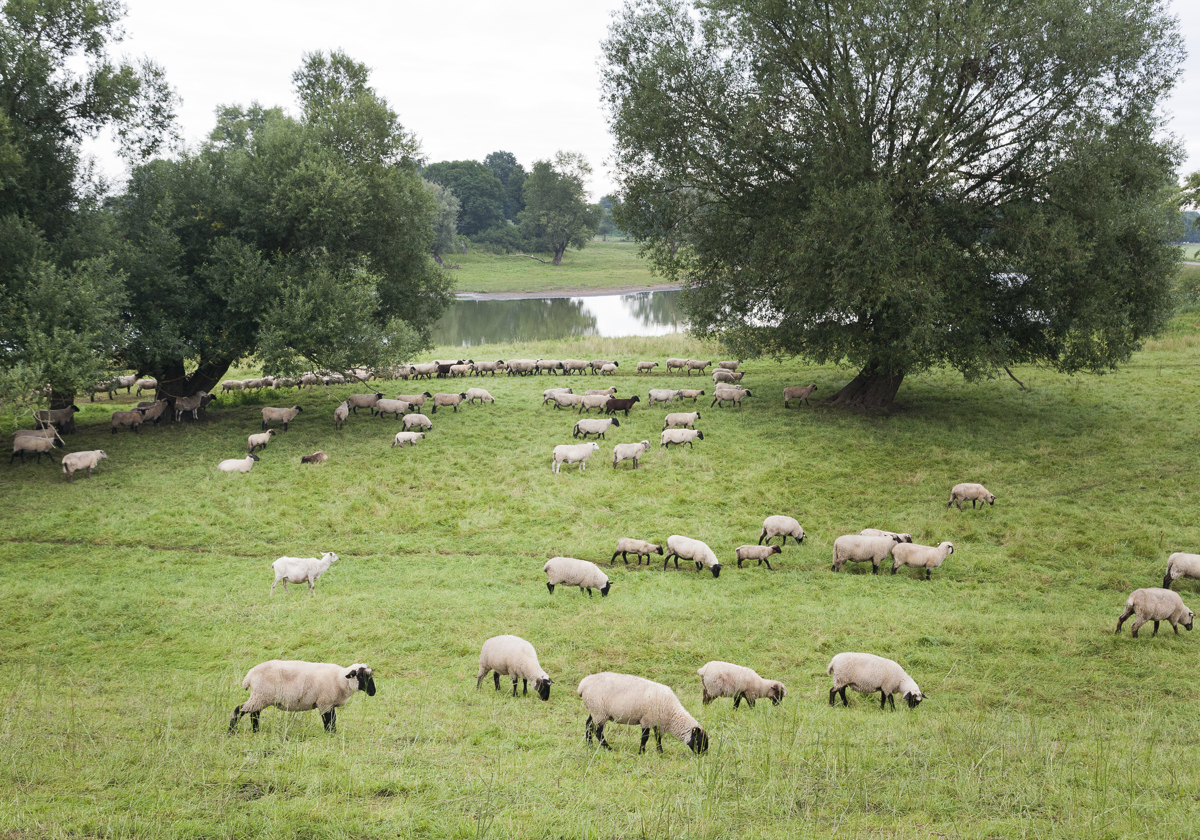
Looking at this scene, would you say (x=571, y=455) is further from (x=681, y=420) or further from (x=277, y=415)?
(x=277, y=415)

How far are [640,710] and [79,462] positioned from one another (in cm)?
1830

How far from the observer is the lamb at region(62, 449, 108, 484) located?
759 inches

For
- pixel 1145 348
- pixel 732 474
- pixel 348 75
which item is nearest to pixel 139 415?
pixel 348 75

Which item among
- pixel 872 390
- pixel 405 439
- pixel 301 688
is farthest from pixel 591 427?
pixel 301 688

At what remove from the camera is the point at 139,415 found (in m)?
24.2

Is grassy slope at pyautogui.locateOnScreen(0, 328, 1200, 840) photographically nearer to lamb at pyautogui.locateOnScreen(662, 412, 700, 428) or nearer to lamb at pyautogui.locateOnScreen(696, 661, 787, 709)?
lamb at pyautogui.locateOnScreen(696, 661, 787, 709)

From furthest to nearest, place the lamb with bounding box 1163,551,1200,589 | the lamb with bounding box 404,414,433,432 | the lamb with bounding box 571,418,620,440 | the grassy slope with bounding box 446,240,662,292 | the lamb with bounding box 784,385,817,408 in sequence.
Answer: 1. the grassy slope with bounding box 446,240,662,292
2. the lamb with bounding box 784,385,817,408
3. the lamb with bounding box 404,414,433,432
4. the lamb with bounding box 571,418,620,440
5. the lamb with bounding box 1163,551,1200,589

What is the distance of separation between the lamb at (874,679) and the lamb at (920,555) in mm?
5296

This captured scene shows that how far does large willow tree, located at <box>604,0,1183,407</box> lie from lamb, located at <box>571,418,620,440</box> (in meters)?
5.79

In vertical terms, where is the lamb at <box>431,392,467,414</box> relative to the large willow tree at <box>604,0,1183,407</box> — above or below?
below

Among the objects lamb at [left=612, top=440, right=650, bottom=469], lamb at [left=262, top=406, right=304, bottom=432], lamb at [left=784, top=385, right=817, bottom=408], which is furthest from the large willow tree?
lamb at [left=262, top=406, right=304, bottom=432]

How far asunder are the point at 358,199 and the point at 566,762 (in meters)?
21.8

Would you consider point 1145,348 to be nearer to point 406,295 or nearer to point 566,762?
point 406,295

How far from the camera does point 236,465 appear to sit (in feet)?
67.4
